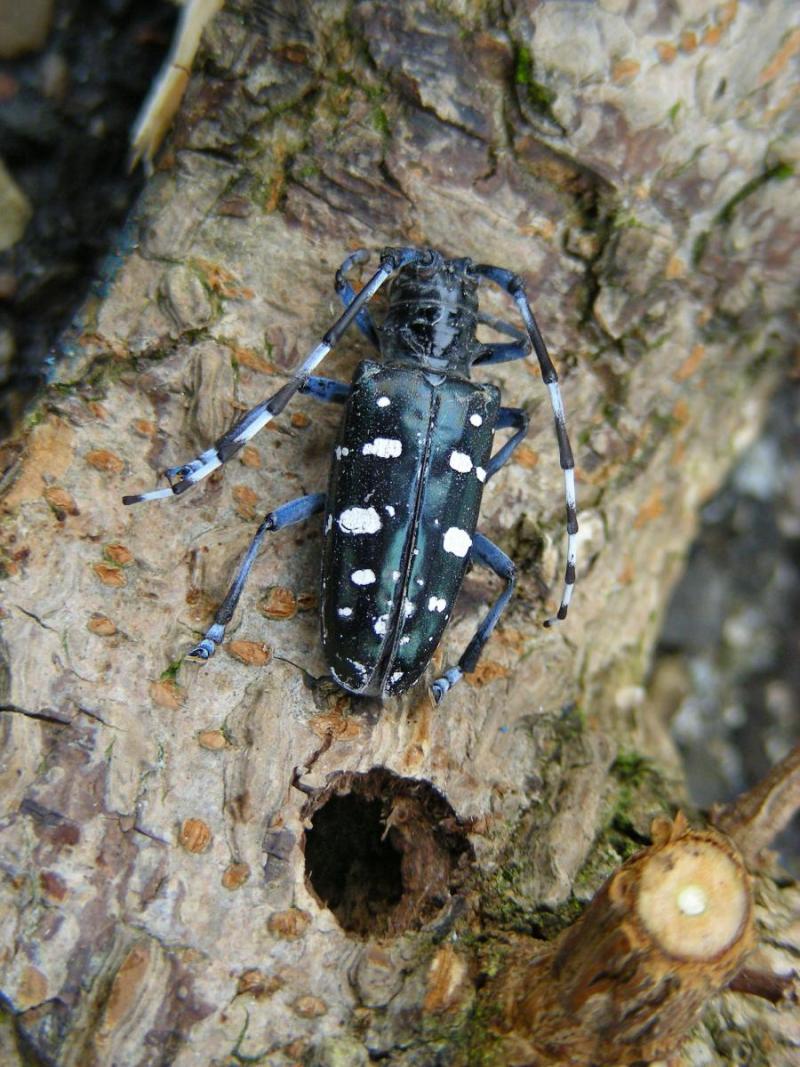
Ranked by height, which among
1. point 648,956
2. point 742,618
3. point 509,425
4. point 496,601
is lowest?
point 742,618

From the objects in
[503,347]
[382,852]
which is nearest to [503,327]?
[503,347]

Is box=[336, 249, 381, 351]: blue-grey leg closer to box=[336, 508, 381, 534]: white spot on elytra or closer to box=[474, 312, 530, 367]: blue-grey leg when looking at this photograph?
box=[474, 312, 530, 367]: blue-grey leg

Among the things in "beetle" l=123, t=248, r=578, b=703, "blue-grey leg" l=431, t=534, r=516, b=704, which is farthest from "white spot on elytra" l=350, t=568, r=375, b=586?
"blue-grey leg" l=431, t=534, r=516, b=704

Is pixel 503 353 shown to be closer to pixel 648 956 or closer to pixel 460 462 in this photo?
pixel 460 462

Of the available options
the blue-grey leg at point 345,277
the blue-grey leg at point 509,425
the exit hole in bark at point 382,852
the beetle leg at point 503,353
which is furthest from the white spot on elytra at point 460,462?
the exit hole in bark at point 382,852

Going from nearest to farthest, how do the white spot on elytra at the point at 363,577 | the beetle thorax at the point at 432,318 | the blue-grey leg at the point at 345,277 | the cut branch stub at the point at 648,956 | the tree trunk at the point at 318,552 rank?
the cut branch stub at the point at 648,956, the tree trunk at the point at 318,552, the white spot on elytra at the point at 363,577, the blue-grey leg at the point at 345,277, the beetle thorax at the point at 432,318

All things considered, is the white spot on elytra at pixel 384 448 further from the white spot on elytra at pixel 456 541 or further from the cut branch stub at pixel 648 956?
the cut branch stub at pixel 648 956

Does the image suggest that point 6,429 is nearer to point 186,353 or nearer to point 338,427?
point 186,353
